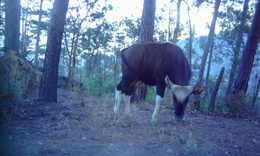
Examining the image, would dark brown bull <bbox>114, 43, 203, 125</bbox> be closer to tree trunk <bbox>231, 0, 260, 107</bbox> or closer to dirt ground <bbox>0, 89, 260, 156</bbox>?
dirt ground <bbox>0, 89, 260, 156</bbox>

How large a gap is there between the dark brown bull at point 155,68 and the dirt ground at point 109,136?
0.78 metres

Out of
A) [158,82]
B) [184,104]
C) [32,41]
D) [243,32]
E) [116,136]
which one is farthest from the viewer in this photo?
[32,41]

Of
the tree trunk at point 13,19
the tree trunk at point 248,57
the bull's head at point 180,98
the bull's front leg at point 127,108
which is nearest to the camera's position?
the bull's head at point 180,98

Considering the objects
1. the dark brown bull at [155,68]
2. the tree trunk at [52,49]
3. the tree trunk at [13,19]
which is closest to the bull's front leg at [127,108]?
the dark brown bull at [155,68]

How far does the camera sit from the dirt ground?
14.7ft

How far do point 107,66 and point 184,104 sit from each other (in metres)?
9.21

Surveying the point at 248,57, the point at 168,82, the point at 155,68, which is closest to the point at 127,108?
the point at 155,68

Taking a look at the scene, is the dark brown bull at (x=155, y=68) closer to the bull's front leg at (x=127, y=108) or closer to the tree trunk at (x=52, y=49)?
the bull's front leg at (x=127, y=108)

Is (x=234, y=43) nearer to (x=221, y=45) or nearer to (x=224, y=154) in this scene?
(x=221, y=45)

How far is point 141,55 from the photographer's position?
7242 mm

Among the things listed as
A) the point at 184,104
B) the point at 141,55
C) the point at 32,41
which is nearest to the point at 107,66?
the point at 141,55

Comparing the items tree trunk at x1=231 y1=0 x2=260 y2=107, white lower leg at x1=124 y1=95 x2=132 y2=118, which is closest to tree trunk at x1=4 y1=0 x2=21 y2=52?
white lower leg at x1=124 y1=95 x2=132 y2=118

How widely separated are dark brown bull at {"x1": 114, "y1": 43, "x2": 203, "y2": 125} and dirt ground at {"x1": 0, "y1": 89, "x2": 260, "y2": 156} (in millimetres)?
779

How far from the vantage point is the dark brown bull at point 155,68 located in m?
A: 6.79
